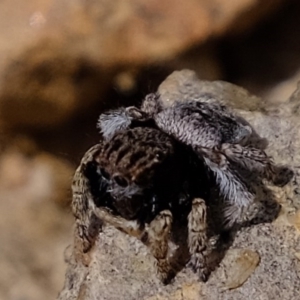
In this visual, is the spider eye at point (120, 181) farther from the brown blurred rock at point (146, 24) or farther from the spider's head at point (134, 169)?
the brown blurred rock at point (146, 24)

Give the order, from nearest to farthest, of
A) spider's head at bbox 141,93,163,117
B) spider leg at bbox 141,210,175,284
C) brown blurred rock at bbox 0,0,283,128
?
spider leg at bbox 141,210,175,284
spider's head at bbox 141,93,163,117
brown blurred rock at bbox 0,0,283,128

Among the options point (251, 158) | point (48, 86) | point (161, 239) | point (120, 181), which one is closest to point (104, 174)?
point (120, 181)

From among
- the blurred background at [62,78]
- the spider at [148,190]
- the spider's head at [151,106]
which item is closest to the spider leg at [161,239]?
the spider at [148,190]

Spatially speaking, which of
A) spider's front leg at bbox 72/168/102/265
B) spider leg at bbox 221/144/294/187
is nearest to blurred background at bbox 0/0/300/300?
spider's front leg at bbox 72/168/102/265

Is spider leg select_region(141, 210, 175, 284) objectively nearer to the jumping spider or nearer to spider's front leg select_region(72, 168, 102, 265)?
the jumping spider

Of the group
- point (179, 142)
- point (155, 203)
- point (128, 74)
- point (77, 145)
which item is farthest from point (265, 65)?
A: point (155, 203)

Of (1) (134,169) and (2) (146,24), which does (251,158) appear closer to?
(1) (134,169)
